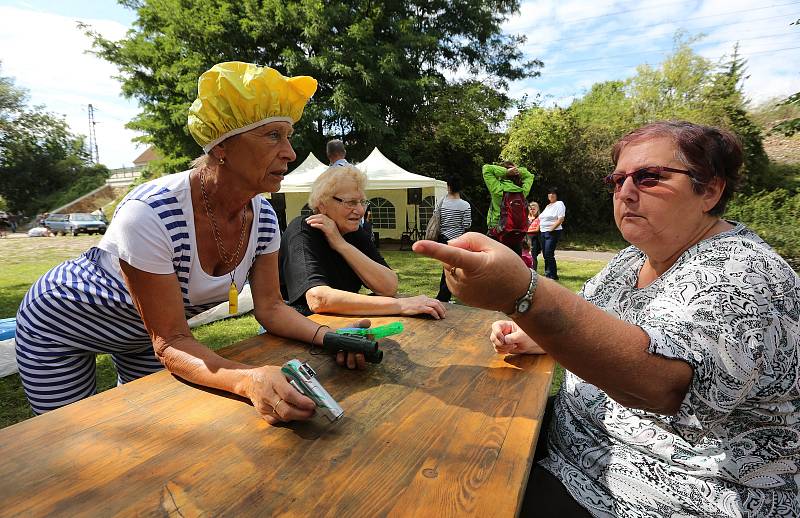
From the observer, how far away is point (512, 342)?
1.84m

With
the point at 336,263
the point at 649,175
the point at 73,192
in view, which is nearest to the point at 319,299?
the point at 336,263

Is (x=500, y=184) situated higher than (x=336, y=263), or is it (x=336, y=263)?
(x=500, y=184)

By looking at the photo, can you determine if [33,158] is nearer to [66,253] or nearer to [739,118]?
[66,253]

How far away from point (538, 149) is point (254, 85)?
17.4 metres

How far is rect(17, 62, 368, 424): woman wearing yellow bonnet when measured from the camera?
143 cm

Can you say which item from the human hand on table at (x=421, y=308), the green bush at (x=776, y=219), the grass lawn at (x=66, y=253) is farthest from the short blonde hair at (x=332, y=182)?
the green bush at (x=776, y=219)

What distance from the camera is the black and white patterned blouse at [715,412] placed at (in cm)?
98

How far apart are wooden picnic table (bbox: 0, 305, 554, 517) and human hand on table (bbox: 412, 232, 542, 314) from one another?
1.39ft

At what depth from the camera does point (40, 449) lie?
3.41 feet

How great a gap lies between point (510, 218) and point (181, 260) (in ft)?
19.4

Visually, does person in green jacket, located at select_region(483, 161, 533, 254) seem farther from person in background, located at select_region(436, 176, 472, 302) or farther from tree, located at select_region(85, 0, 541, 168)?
tree, located at select_region(85, 0, 541, 168)

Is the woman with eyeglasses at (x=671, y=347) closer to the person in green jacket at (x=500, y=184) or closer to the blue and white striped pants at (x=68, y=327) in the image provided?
the blue and white striped pants at (x=68, y=327)

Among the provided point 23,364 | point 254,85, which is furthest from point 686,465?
point 23,364

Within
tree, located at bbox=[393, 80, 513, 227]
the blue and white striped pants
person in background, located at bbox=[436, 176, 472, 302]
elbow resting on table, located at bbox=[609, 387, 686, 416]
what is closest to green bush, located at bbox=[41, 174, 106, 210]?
tree, located at bbox=[393, 80, 513, 227]
